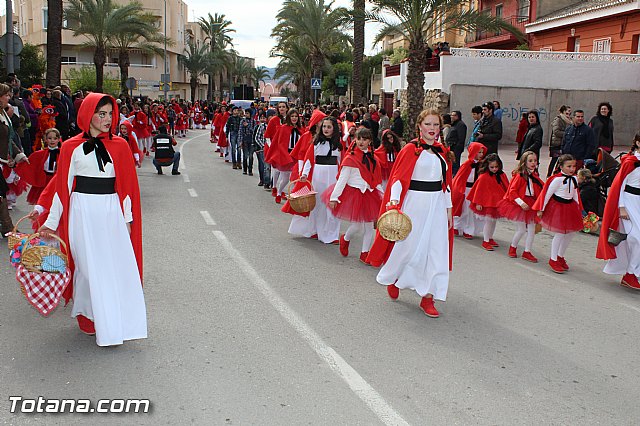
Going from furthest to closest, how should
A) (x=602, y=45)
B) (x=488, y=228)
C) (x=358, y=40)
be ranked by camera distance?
(x=602, y=45)
(x=358, y=40)
(x=488, y=228)

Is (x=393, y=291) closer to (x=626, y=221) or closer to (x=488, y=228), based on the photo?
(x=626, y=221)

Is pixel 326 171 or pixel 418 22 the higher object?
pixel 418 22

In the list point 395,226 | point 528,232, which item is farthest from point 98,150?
point 528,232

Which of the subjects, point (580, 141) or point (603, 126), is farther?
point (603, 126)

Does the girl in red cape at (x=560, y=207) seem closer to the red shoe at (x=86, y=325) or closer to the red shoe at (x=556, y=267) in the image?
the red shoe at (x=556, y=267)

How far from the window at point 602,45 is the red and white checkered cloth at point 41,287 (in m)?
30.0

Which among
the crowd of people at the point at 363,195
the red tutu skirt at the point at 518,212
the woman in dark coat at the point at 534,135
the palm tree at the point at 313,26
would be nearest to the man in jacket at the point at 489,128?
the crowd of people at the point at 363,195

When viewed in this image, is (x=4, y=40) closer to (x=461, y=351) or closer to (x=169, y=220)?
(x=169, y=220)

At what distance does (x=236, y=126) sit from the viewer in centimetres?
1981

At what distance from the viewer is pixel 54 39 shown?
24219 mm

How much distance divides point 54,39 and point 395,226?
2136 cm

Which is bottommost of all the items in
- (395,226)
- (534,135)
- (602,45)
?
(395,226)

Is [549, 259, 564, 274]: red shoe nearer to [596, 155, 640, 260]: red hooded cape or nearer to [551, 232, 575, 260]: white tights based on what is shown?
[551, 232, 575, 260]: white tights

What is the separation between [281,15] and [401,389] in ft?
136
